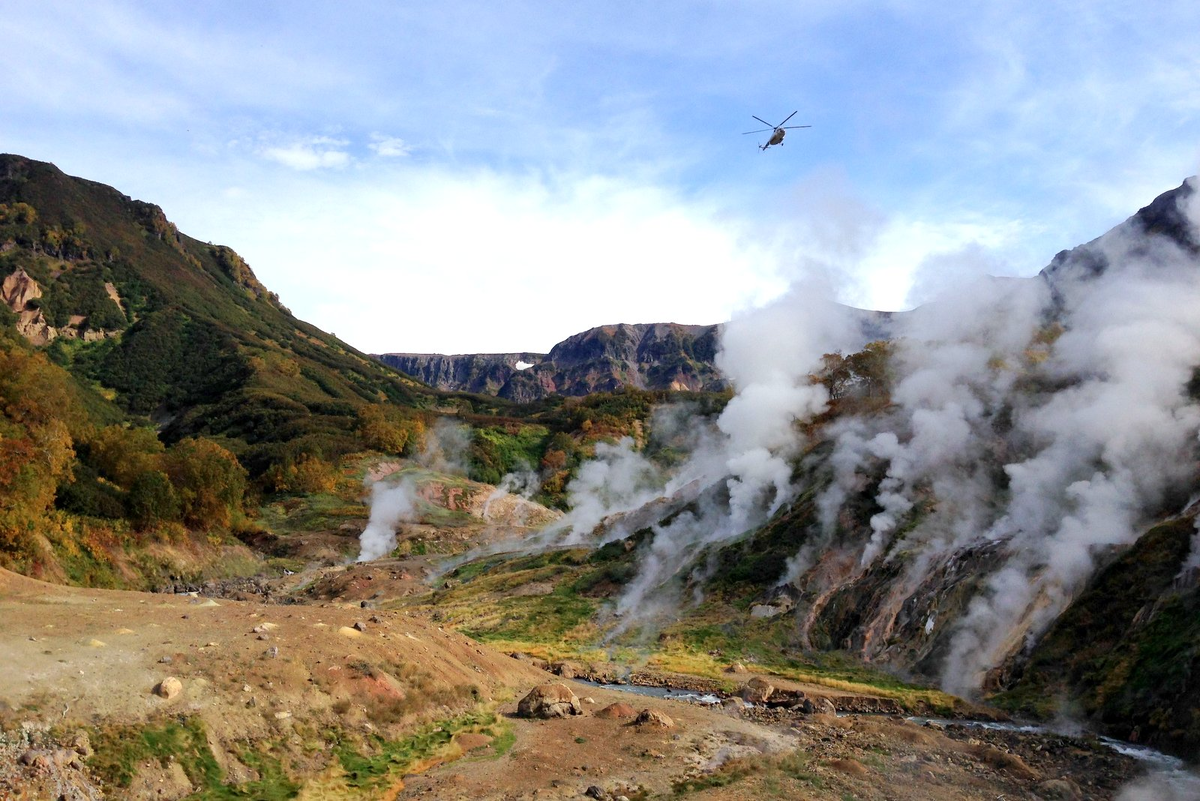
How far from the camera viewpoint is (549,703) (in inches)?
992

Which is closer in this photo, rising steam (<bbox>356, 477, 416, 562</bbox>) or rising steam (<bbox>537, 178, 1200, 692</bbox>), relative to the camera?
rising steam (<bbox>537, 178, 1200, 692</bbox>)

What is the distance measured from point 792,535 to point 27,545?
39100 millimetres

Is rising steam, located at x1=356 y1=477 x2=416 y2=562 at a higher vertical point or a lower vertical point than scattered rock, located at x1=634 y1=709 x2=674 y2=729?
lower

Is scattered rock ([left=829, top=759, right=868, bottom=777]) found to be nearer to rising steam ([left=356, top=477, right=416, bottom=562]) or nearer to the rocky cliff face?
the rocky cliff face

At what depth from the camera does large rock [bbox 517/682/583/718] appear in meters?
25.1

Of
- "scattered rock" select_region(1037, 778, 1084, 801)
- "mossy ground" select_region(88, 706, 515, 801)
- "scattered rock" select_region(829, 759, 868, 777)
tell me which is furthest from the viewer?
"scattered rock" select_region(829, 759, 868, 777)

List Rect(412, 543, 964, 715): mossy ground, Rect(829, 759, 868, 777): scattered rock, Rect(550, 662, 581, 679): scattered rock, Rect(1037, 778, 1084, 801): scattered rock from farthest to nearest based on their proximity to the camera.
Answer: Rect(550, 662, 581, 679): scattered rock < Rect(412, 543, 964, 715): mossy ground < Rect(829, 759, 868, 777): scattered rock < Rect(1037, 778, 1084, 801): scattered rock

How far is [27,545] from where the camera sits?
4038 centimetres

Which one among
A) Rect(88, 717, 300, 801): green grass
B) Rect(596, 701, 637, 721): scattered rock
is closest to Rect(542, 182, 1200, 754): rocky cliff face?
Rect(596, 701, 637, 721): scattered rock

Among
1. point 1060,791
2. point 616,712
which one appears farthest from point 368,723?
point 1060,791

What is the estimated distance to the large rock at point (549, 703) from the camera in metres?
25.1

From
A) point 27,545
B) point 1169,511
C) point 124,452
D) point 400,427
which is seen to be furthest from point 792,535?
point 400,427


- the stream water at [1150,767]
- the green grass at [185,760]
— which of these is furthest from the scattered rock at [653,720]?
the green grass at [185,760]

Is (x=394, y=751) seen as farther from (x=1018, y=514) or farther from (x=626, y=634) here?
(x=1018, y=514)
